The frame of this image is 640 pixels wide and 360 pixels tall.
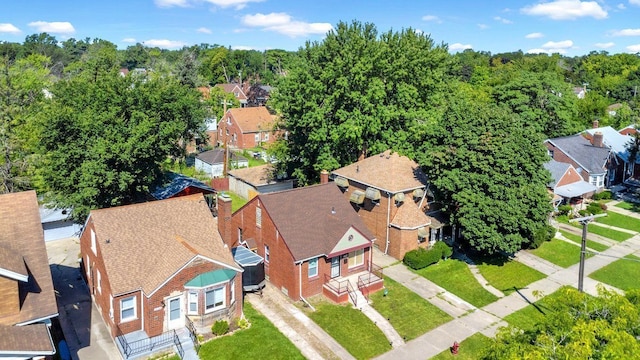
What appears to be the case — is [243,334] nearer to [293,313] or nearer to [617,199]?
[293,313]

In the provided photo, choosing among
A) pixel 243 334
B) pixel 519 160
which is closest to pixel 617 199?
pixel 519 160

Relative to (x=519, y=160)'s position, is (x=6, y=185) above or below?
below

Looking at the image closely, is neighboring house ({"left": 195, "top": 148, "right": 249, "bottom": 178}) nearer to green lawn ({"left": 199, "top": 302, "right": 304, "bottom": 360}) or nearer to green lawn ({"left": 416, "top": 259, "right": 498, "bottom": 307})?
green lawn ({"left": 416, "top": 259, "right": 498, "bottom": 307})

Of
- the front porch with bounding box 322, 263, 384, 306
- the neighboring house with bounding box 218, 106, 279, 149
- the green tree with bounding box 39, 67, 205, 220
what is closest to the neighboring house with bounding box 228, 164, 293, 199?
the green tree with bounding box 39, 67, 205, 220

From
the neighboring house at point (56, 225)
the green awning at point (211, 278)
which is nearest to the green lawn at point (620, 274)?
the green awning at point (211, 278)

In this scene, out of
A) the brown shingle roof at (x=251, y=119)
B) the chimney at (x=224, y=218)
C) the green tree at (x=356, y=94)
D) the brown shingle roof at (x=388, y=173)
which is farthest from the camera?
the brown shingle roof at (x=251, y=119)

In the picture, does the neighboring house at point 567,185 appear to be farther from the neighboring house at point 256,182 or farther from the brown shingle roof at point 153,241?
the brown shingle roof at point 153,241

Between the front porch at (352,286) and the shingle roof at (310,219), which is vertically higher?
the shingle roof at (310,219)

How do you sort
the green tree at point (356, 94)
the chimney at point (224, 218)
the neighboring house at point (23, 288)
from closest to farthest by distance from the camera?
the neighboring house at point (23, 288) < the chimney at point (224, 218) < the green tree at point (356, 94)
